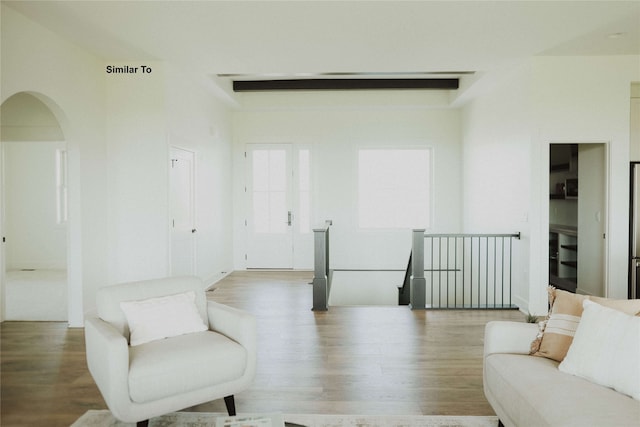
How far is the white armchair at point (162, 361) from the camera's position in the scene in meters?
2.22

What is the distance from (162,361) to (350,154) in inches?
244

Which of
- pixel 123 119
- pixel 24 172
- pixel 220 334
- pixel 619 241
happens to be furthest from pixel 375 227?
pixel 24 172

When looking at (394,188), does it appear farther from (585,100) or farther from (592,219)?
(585,100)

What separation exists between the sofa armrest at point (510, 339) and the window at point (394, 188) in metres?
5.68

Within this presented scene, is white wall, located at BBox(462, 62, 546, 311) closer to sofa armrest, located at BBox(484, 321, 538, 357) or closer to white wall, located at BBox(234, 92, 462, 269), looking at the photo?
white wall, located at BBox(234, 92, 462, 269)

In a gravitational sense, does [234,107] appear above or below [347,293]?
above

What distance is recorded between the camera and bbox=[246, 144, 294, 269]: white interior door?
8.08 meters

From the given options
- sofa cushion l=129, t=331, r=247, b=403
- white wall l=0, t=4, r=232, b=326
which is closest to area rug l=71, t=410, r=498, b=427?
sofa cushion l=129, t=331, r=247, b=403

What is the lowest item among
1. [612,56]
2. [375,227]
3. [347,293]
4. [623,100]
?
[347,293]

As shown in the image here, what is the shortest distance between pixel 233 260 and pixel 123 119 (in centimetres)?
373

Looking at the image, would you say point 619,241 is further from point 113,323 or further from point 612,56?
point 113,323

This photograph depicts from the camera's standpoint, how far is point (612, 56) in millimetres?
4852

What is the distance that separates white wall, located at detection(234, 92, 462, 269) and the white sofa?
5.59 m

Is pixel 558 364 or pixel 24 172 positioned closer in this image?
pixel 558 364
